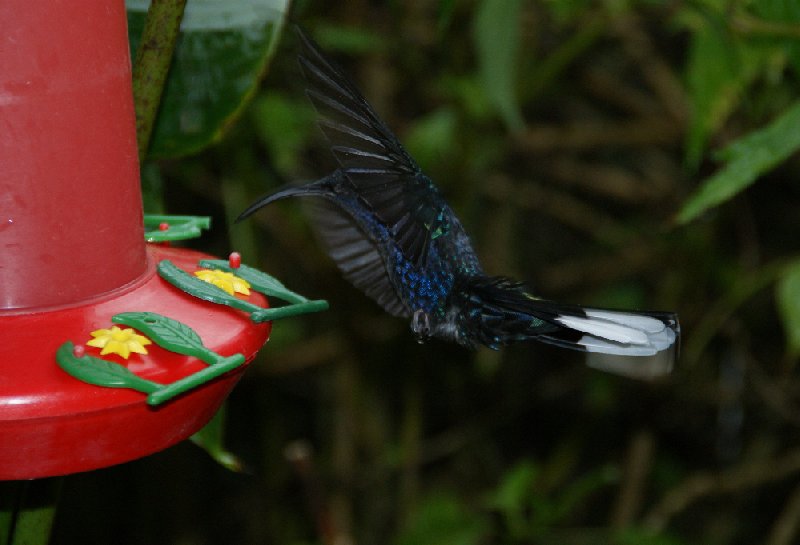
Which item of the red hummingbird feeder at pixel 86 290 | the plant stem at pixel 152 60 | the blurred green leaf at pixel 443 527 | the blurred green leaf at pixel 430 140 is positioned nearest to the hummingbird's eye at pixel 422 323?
the red hummingbird feeder at pixel 86 290

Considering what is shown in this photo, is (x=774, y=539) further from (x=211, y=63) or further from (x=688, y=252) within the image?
(x=211, y=63)

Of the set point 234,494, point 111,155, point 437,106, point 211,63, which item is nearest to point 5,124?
point 111,155

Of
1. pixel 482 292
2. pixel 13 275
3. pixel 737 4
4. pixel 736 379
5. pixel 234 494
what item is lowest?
pixel 234 494

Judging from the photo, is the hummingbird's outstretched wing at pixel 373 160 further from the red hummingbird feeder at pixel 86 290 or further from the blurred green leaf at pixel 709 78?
the blurred green leaf at pixel 709 78

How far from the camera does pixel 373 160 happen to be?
5.13 feet

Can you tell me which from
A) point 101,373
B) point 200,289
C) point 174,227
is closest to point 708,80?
point 174,227

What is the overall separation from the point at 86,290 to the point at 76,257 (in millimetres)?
45

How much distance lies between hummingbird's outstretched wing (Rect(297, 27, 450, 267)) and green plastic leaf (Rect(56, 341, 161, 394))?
0.49 metres

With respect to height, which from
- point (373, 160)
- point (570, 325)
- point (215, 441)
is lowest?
point (215, 441)

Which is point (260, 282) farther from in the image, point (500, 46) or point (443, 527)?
point (443, 527)

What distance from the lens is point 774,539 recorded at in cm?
390

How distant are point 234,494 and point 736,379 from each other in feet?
7.46

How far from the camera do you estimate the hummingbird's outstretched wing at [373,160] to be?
4.84 feet

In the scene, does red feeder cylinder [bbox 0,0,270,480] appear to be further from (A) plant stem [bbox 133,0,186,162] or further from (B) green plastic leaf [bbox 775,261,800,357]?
(B) green plastic leaf [bbox 775,261,800,357]
